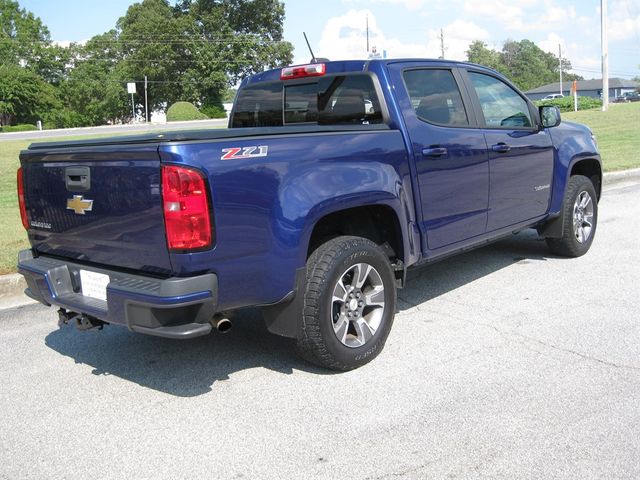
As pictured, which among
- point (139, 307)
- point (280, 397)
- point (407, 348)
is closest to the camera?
point (139, 307)

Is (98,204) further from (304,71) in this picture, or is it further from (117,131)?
(117,131)

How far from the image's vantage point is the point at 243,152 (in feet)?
11.1

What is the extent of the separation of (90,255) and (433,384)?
2129 millimetres

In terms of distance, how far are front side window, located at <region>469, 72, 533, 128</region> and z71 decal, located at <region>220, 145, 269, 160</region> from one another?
254 centimetres

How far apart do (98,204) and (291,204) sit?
1.06 metres

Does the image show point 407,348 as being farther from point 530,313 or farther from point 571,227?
point 571,227

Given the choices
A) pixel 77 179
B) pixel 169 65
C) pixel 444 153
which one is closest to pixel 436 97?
pixel 444 153

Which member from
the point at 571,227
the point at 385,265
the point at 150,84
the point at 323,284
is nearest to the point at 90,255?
the point at 323,284

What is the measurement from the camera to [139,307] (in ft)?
10.9

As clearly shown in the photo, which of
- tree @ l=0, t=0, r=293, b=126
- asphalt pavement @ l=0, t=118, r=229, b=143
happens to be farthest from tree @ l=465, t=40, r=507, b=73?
asphalt pavement @ l=0, t=118, r=229, b=143

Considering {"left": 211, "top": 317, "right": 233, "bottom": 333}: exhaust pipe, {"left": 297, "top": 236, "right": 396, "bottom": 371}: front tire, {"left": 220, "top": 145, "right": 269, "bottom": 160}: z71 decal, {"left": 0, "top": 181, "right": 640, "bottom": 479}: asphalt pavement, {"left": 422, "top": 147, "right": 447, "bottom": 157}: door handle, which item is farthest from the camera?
{"left": 422, "top": 147, "right": 447, "bottom": 157}: door handle

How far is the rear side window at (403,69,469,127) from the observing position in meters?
4.75

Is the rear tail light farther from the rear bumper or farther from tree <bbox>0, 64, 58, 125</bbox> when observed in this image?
tree <bbox>0, 64, 58, 125</bbox>

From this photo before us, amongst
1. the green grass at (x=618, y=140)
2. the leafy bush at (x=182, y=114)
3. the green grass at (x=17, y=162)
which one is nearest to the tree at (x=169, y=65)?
the leafy bush at (x=182, y=114)
